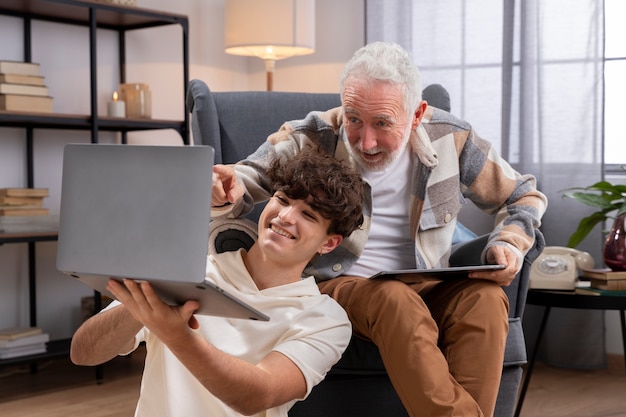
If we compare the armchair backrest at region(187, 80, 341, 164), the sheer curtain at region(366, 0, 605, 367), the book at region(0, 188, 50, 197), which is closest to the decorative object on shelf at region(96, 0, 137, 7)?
the book at region(0, 188, 50, 197)

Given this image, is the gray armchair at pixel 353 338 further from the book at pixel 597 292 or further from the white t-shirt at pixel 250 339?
the book at pixel 597 292

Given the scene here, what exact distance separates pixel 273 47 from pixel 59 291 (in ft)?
4.33

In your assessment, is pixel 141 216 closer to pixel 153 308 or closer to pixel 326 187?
pixel 153 308

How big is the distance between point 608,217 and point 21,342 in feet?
6.81

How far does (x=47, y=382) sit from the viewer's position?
3316mm

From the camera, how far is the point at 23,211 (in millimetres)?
3186

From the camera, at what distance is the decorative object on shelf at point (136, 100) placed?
357 centimetres

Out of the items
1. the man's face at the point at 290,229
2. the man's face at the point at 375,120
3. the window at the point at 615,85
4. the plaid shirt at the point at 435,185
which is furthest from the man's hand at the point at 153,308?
the window at the point at 615,85

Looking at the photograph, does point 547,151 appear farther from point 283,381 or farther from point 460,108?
point 283,381

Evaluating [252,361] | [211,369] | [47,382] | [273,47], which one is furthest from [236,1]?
[211,369]

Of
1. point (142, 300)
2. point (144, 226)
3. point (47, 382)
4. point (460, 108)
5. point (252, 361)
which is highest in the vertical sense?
point (460, 108)

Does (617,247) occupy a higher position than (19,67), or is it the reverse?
(19,67)

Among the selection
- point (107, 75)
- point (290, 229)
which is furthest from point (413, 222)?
point (107, 75)

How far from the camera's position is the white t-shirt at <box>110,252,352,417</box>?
155 cm
